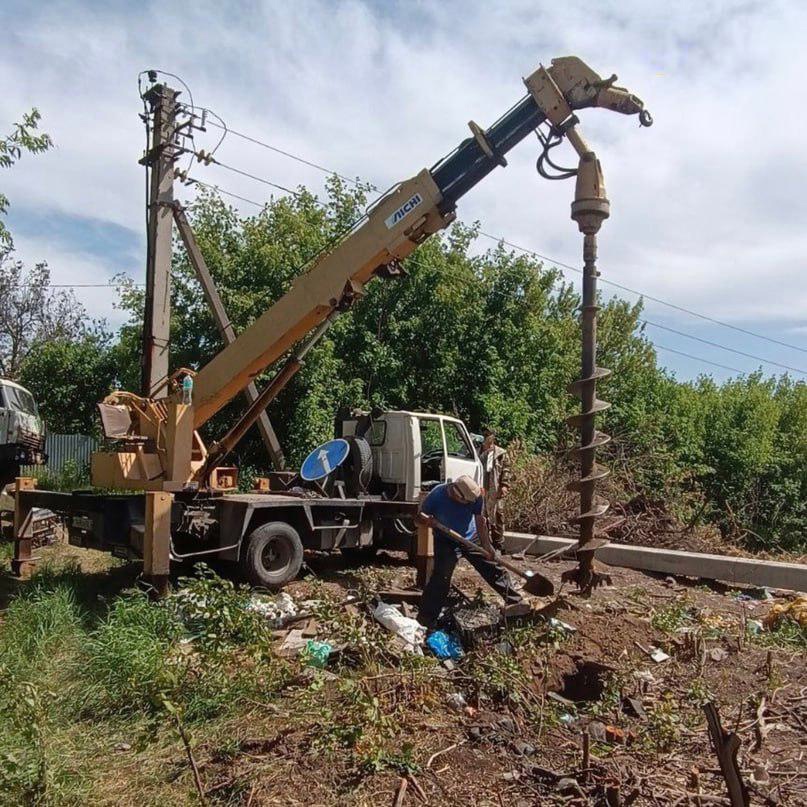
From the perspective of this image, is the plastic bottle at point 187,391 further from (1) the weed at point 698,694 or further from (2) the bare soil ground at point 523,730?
(1) the weed at point 698,694

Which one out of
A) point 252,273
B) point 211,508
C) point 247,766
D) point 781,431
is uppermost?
point 252,273

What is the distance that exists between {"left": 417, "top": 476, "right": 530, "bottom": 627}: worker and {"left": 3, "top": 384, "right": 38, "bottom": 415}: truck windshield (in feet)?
39.7

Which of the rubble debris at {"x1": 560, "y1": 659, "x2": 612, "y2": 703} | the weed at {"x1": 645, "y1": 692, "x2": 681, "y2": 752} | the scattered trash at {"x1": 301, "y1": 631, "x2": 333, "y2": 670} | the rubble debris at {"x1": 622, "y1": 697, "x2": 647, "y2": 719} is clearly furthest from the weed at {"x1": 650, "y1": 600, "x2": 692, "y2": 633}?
the scattered trash at {"x1": 301, "y1": 631, "x2": 333, "y2": 670}

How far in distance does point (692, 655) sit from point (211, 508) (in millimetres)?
5367

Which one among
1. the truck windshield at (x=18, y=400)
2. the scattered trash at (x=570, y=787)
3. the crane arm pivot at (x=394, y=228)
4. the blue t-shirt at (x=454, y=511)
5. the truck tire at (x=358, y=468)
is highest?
the crane arm pivot at (x=394, y=228)

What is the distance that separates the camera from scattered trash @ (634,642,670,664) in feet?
22.3

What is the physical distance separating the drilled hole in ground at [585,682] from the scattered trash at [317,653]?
1824 millimetres

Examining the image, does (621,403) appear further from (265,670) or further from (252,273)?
(265,670)

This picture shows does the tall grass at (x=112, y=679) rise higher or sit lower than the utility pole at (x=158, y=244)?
lower

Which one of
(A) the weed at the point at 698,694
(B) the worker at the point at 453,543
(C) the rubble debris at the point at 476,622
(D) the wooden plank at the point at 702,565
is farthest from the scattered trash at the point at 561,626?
(D) the wooden plank at the point at 702,565

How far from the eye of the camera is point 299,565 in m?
9.66

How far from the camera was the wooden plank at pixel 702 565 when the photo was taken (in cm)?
1049

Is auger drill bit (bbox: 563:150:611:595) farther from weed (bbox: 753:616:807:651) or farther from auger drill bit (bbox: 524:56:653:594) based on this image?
weed (bbox: 753:616:807:651)

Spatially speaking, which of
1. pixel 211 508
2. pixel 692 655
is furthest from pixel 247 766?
pixel 211 508
